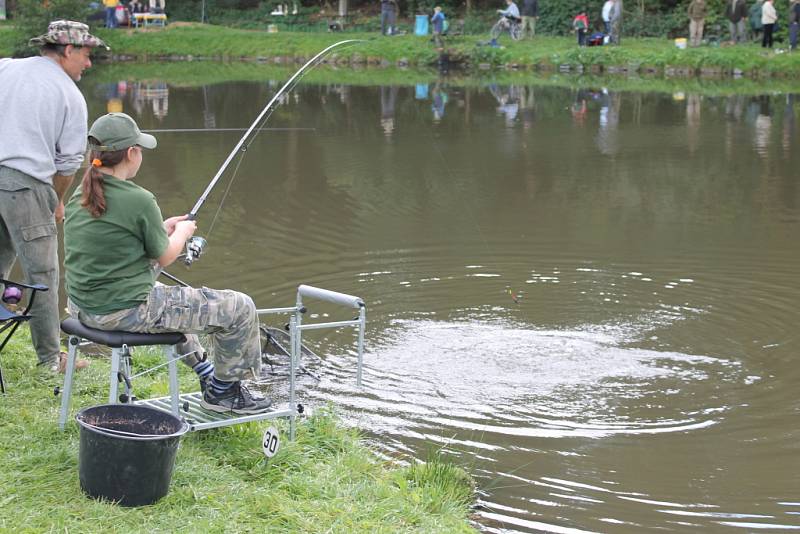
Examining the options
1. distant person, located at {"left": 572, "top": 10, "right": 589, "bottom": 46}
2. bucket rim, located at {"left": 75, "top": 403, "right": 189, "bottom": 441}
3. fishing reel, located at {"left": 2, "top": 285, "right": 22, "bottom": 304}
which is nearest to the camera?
bucket rim, located at {"left": 75, "top": 403, "right": 189, "bottom": 441}

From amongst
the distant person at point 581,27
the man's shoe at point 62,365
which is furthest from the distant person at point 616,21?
the man's shoe at point 62,365

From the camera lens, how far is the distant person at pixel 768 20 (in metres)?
30.9

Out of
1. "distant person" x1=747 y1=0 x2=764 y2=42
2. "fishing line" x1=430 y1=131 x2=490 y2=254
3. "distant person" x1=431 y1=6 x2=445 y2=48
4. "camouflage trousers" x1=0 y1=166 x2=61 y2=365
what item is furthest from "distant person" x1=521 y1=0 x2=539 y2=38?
"camouflage trousers" x1=0 y1=166 x2=61 y2=365

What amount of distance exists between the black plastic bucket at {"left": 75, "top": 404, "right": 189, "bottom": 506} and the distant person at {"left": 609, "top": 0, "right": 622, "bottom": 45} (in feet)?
104

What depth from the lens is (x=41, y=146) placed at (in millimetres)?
5297

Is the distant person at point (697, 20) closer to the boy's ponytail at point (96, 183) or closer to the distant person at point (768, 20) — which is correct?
the distant person at point (768, 20)

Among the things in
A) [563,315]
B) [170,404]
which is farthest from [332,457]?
[563,315]

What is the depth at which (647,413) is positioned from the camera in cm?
608

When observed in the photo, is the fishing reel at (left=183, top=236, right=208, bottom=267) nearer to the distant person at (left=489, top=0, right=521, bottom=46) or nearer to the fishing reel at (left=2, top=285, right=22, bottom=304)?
the fishing reel at (left=2, top=285, right=22, bottom=304)

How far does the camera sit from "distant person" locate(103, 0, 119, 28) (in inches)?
1576

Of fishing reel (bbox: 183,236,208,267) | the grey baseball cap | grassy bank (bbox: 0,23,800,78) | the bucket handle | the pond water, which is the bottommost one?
the pond water

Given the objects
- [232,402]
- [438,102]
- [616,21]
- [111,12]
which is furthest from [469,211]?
[111,12]

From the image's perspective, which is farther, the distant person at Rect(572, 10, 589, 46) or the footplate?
the distant person at Rect(572, 10, 589, 46)

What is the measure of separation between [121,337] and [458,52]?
106 feet
